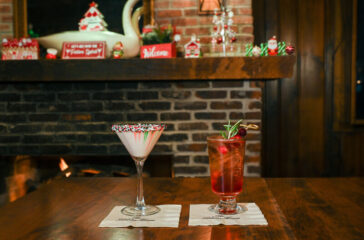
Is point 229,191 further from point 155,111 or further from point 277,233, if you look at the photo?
point 155,111

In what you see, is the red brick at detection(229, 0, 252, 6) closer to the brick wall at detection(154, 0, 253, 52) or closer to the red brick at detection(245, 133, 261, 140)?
the brick wall at detection(154, 0, 253, 52)

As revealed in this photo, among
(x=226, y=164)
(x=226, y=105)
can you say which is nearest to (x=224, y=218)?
(x=226, y=164)

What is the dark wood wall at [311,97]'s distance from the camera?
8.71 ft

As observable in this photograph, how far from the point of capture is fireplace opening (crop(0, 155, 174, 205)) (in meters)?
2.38

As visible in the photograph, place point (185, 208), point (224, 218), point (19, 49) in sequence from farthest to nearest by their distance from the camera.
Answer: point (19, 49) → point (185, 208) → point (224, 218)

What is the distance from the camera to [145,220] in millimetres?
832

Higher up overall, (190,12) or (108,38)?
(190,12)

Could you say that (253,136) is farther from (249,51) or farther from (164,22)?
(164,22)

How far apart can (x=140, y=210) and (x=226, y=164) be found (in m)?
0.25

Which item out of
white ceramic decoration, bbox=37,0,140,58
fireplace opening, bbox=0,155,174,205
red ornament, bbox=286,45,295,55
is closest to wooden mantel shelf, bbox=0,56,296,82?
red ornament, bbox=286,45,295,55

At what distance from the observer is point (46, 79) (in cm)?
212

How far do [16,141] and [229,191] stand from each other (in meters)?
1.94

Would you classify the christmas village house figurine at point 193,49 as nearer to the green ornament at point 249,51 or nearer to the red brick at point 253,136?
the green ornament at point 249,51

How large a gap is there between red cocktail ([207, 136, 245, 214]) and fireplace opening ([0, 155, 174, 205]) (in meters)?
1.51
